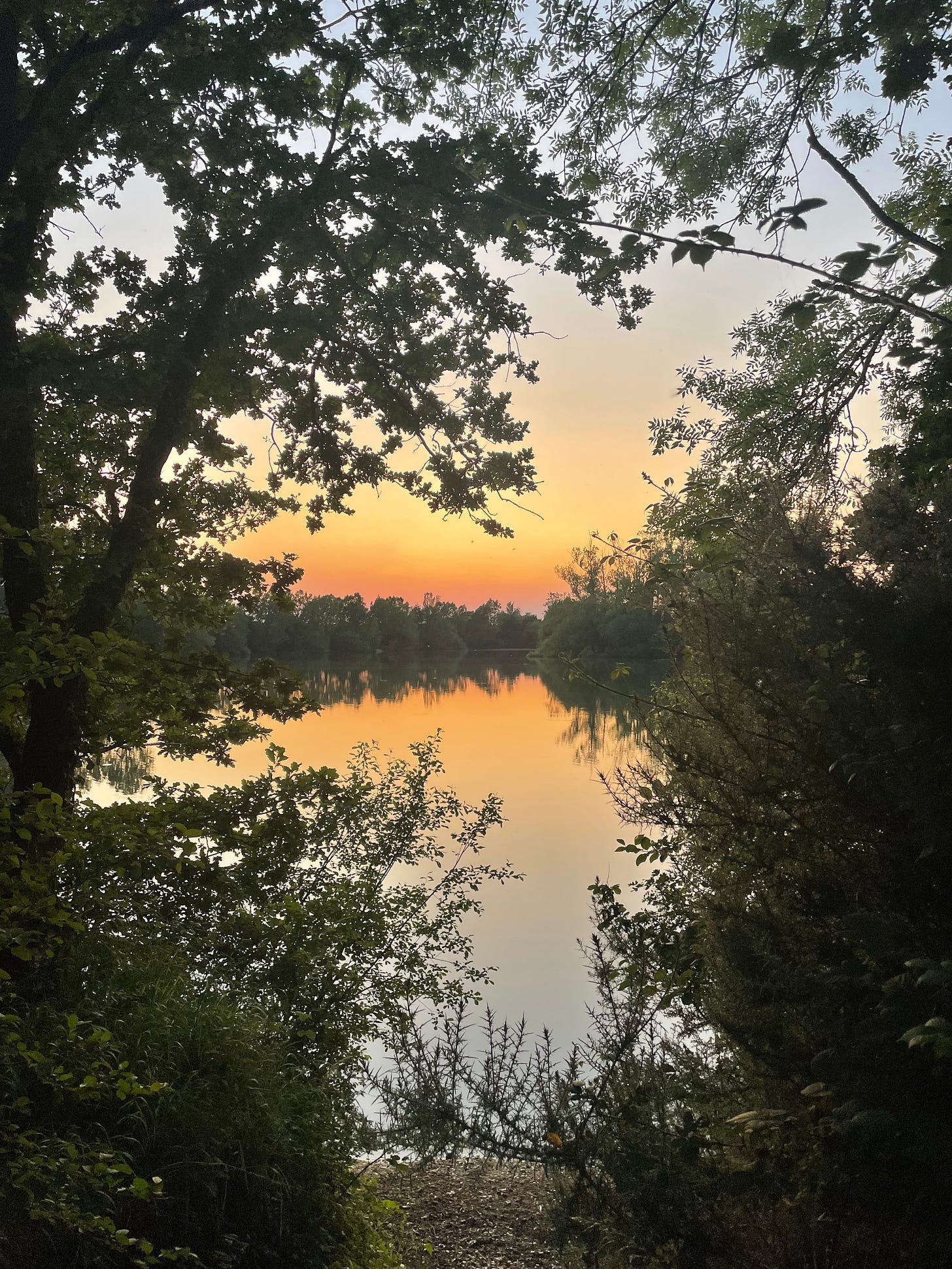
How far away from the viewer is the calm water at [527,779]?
937 centimetres

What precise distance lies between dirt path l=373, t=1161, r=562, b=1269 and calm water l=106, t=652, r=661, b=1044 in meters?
1.65

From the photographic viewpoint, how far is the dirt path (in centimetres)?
454

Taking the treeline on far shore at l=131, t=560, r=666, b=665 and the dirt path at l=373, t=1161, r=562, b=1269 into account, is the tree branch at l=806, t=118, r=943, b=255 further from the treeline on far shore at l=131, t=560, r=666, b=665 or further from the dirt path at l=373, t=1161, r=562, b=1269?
the treeline on far shore at l=131, t=560, r=666, b=665

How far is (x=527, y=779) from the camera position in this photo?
18609 millimetres

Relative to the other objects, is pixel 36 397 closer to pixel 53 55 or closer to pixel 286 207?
pixel 286 207

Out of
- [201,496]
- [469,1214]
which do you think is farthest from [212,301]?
[469,1214]

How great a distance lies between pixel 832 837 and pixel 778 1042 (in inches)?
26.4

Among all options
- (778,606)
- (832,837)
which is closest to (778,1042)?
(832,837)

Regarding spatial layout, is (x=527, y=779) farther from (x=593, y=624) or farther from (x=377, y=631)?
(x=377, y=631)

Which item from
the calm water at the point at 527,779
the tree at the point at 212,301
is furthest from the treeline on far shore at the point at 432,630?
the tree at the point at 212,301

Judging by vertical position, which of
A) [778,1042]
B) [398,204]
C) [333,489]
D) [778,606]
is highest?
[398,204]

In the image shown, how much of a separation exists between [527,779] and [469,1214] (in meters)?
13.4

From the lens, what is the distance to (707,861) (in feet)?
10.7

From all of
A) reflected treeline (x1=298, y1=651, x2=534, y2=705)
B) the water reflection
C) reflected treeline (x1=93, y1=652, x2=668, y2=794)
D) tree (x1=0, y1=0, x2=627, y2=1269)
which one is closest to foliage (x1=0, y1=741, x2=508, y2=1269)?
tree (x1=0, y1=0, x2=627, y2=1269)
